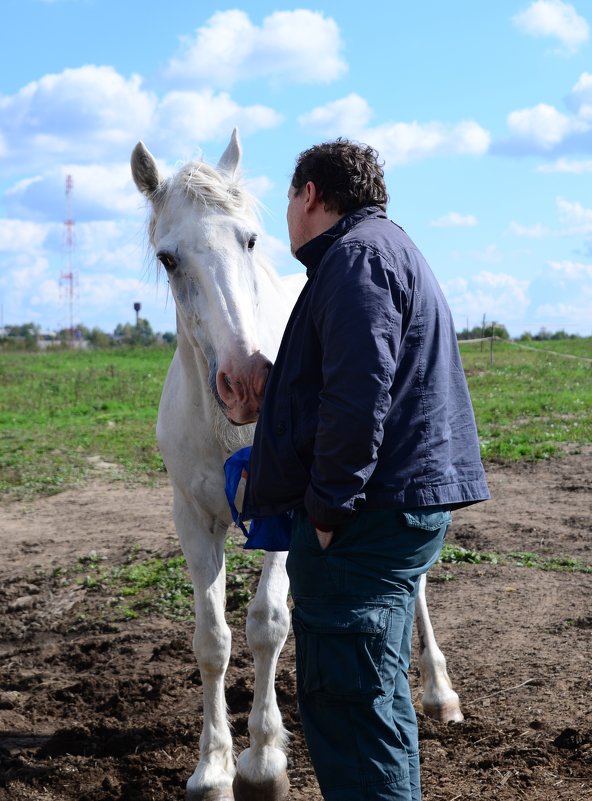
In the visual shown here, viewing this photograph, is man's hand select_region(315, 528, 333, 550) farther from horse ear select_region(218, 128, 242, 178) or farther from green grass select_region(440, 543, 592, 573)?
green grass select_region(440, 543, 592, 573)

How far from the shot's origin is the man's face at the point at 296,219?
8.12 feet

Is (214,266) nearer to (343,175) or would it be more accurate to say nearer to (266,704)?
(343,175)

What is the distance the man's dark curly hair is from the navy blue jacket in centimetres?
5

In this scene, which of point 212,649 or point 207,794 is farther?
point 212,649

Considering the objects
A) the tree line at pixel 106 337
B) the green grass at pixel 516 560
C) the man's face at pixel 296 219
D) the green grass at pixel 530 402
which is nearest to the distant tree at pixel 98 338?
the tree line at pixel 106 337

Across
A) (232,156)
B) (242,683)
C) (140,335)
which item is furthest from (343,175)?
(140,335)

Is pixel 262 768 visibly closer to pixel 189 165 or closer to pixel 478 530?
pixel 189 165

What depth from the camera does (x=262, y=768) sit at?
3.40 meters

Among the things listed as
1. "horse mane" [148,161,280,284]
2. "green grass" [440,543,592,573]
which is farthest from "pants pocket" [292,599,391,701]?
"green grass" [440,543,592,573]

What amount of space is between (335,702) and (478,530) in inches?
192

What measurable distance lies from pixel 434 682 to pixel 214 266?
2.22m

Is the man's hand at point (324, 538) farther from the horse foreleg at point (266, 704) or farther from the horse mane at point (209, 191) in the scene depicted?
the horse mane at point (209, 191)

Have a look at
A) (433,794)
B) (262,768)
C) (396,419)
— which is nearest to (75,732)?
(262,768)

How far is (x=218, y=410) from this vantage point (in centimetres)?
364
